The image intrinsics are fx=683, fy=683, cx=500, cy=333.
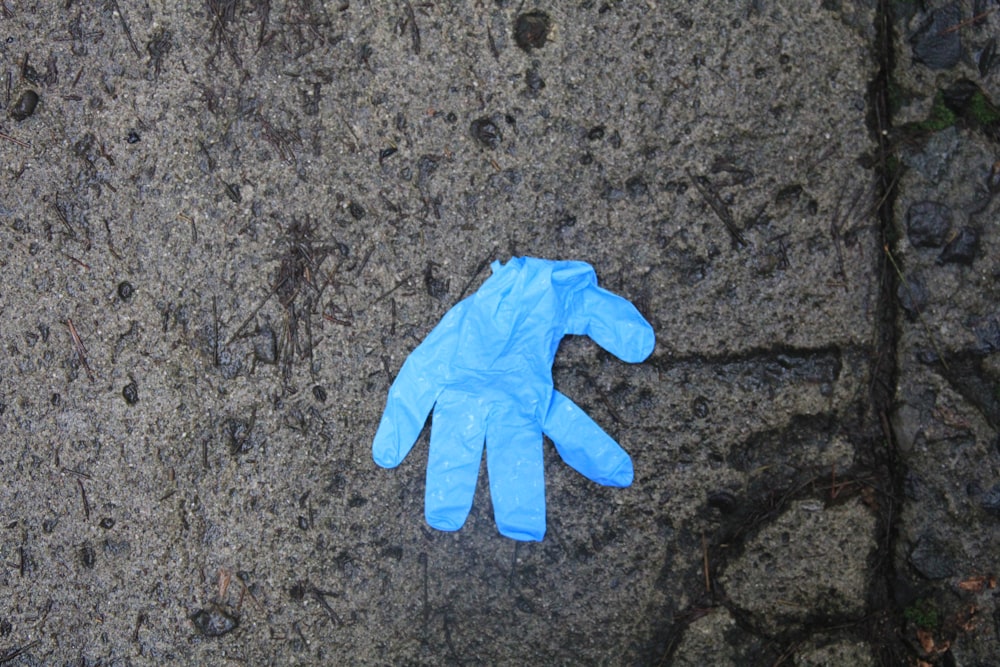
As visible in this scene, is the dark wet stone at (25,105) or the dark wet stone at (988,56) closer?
the dark wet stone at (988,56)

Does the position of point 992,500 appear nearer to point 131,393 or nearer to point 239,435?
point 239,435

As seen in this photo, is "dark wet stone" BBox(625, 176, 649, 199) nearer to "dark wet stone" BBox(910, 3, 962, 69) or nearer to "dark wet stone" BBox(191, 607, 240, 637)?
"dark wet stone" BBox(910, 3, 962, 69)

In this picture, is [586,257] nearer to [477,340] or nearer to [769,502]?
[477,340]

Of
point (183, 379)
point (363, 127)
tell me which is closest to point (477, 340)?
point (363, 127)

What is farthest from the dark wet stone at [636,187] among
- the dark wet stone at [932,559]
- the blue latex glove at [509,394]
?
the dark wet stone at [932,559]

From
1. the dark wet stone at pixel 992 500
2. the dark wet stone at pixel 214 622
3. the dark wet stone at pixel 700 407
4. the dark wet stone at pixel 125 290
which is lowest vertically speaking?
the dark wet stone at pixel 214 622

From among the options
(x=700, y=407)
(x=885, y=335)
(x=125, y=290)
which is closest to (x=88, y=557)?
(x=125, y=290)

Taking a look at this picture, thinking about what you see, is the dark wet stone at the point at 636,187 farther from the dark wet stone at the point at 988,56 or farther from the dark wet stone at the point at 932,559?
the dark wet stone at the point at 932,559
